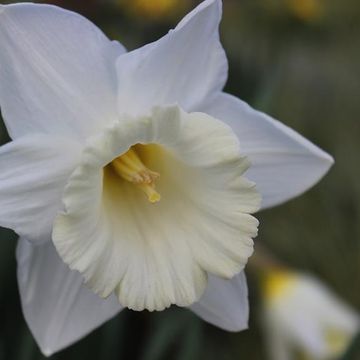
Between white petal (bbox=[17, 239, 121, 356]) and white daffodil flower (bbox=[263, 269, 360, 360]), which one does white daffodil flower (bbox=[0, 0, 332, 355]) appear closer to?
white petal (bbox=[17, 239, 121, 356])

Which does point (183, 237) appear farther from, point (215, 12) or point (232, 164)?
point (215, 12)

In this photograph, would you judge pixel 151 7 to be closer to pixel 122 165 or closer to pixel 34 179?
pixel 122 165

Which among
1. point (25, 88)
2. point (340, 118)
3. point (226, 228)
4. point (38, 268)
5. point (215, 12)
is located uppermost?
point (215, 12)

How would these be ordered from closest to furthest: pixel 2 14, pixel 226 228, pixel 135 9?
pixel 2 14 → pixel 226 228 → pixel 135 9

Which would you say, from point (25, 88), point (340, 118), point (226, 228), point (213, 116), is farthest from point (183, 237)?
point (340, 118)

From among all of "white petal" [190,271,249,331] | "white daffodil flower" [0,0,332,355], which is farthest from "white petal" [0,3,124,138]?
"white petal" [190,271,249,331]

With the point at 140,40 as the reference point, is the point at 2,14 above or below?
above

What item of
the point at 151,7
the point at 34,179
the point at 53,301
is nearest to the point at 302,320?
the point at 53,301
